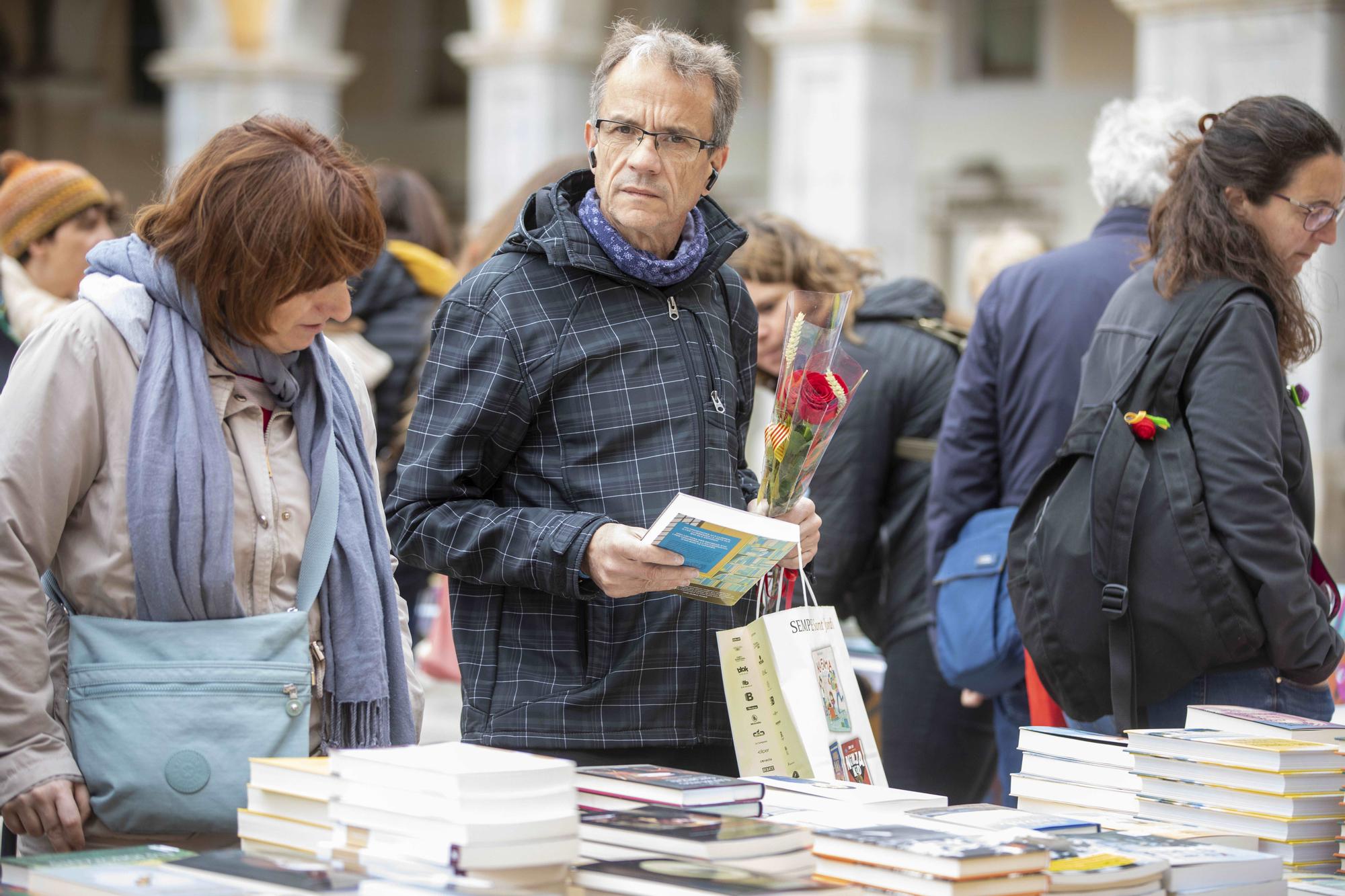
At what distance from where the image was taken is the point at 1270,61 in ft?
31.3

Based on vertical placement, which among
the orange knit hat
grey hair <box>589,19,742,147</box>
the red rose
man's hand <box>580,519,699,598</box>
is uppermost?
grey hair <box>589,19,742,147</box>

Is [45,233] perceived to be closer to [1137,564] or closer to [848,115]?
[1137,564]

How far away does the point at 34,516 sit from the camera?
7.82 ft

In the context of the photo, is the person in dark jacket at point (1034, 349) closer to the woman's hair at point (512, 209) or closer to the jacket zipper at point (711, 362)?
the woman's hair at point (512, 209)

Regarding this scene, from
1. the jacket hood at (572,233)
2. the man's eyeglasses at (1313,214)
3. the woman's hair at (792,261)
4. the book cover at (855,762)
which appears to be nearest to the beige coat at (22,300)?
the woman's hair at (792,261)

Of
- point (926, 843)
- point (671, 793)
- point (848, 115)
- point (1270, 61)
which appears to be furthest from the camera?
point (848, 115)

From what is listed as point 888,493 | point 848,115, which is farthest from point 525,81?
point 888,493

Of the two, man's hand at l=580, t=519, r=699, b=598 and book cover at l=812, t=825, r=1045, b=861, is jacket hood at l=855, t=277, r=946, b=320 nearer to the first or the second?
man's hand at l=580, t=519, r=699, b=598

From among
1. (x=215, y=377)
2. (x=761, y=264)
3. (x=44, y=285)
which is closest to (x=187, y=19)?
(x=44, y=285)

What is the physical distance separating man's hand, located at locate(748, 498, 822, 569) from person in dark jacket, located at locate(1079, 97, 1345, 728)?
0.72 meters

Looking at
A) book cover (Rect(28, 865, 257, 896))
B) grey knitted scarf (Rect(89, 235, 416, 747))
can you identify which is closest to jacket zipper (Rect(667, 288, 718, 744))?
grey knitted scarf (Rect(89, 235, 416, 747))

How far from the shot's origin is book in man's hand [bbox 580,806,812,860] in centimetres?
187

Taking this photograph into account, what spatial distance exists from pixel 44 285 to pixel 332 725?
2886 millimetres

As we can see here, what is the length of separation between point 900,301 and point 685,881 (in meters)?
3.00
